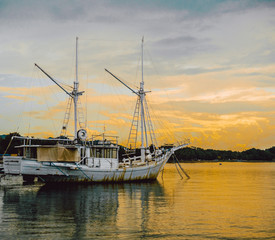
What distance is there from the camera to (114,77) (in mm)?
55531

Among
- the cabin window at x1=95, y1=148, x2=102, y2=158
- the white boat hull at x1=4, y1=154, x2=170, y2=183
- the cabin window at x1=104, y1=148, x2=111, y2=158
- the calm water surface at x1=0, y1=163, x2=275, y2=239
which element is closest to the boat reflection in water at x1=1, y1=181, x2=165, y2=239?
the calm water surface at x1=0, y1=163, x2=275, y2=239

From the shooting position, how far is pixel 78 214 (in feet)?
84.3

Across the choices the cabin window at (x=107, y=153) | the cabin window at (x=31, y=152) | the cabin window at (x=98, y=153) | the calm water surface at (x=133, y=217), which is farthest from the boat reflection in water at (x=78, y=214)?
the cabin window at (x=107, y=153)

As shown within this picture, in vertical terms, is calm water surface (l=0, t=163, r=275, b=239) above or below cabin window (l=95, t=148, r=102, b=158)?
below

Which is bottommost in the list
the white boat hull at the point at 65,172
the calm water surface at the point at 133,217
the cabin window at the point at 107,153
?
the calm water surface at the point at 133,217

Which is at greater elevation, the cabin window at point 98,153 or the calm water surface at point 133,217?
the cabin window at point 98,153

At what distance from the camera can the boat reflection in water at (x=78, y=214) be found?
65.4 feet

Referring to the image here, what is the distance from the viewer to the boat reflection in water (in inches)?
785

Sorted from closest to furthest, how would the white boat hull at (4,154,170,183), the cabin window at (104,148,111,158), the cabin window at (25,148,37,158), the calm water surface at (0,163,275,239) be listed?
the calm water surface at (0,163,275,239) → the white boat hull at (4,154,170,183) → the cabin window at (25,148,37,158) → the cabin window at (104,148,111,158)

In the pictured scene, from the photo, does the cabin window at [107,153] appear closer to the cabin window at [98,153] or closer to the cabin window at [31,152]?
the cabin window at [98,153]

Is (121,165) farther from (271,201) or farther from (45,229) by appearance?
(45,229)

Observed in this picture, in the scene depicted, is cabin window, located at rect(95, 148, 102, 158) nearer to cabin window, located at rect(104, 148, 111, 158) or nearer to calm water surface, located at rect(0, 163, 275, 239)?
cabin window, located at rect(104, 148, 111, 158)

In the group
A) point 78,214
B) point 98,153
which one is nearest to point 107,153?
point 98,153

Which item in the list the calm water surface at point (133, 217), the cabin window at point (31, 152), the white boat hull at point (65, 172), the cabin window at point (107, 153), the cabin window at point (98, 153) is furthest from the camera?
the cabin window at point (107, 153)
